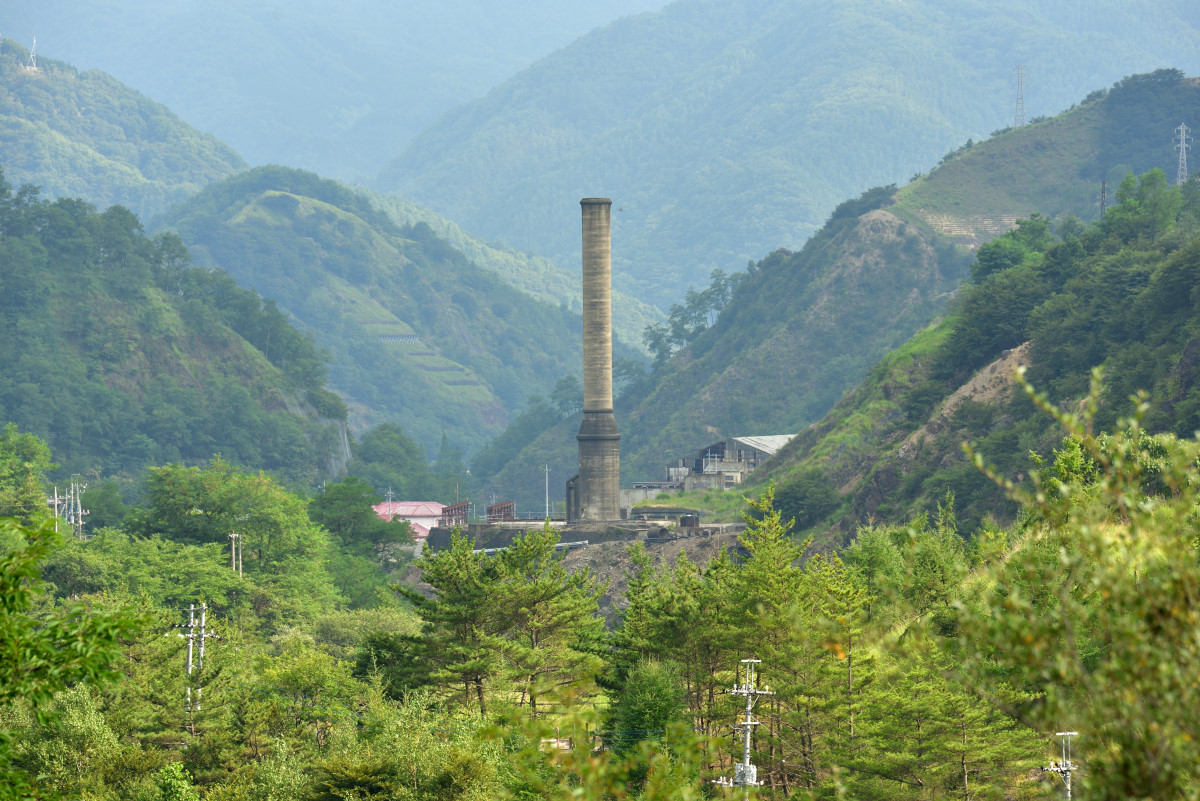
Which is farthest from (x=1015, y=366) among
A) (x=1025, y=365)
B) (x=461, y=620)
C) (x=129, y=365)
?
(x=129, y=365)

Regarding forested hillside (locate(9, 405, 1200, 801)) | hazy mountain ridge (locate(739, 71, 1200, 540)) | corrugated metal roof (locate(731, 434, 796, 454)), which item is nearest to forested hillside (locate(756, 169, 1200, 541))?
hazy mountain ridge (locate(739, 71, 1200, 540))

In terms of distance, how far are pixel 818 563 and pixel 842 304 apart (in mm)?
113955

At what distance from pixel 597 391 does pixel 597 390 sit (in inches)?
3.6

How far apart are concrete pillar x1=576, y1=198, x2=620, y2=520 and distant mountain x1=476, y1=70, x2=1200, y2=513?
59.4 meters

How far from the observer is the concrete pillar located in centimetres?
8525

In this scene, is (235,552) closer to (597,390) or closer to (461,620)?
(597,390)

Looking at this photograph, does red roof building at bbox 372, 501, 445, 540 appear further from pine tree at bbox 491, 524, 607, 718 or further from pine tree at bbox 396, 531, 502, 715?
pine tree at bbox 396, 531, 502, 715

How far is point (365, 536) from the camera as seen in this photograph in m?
97.1

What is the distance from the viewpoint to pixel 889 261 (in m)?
146

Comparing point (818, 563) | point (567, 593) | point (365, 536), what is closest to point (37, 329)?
point (365, 536)

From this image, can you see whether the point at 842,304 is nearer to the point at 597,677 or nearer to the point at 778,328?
the point at 778,328

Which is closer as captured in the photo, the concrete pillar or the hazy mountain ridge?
the hazy mountain ridge

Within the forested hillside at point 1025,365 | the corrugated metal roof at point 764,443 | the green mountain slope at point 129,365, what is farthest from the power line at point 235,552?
the green mountain slope at point 129,365

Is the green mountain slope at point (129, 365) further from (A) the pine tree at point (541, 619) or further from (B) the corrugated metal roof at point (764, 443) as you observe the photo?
(A) the pine tree at point (541, 619)
